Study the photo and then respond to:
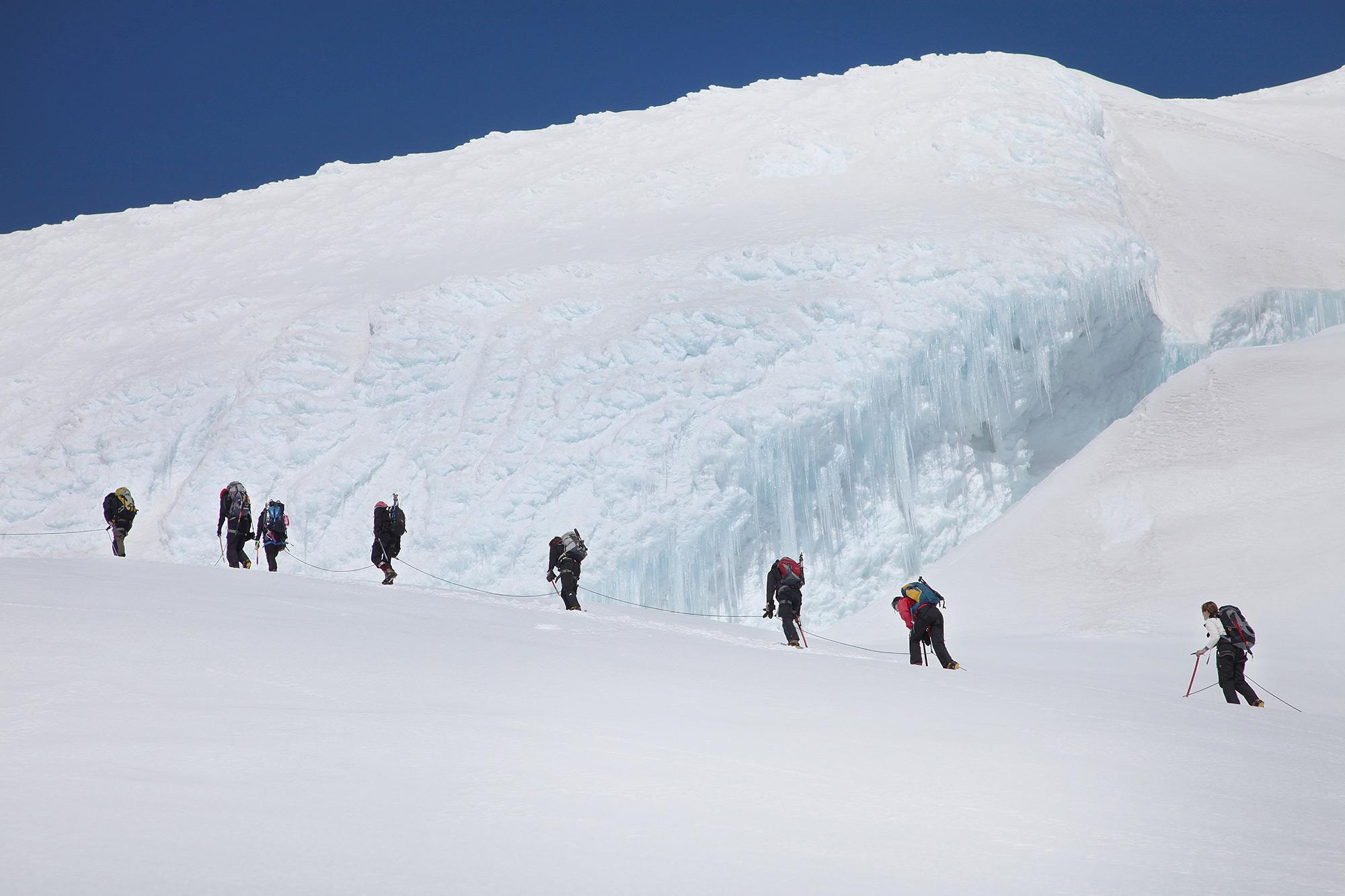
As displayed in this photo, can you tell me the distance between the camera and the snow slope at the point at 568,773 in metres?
3.48

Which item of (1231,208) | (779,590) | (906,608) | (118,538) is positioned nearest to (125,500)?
(118,538)

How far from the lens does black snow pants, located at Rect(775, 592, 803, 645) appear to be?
11.1 meters

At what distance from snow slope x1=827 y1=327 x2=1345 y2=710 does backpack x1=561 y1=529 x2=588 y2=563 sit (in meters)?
5.13

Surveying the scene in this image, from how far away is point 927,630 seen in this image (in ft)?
36.2

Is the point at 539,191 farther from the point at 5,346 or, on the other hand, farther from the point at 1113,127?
the point at 1113,127

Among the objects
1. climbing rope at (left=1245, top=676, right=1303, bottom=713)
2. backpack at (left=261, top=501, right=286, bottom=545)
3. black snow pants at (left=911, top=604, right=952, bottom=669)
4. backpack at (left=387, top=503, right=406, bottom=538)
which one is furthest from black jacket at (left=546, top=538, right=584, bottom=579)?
climbing rope at (left=1245, top=676, right=1303, bottom=713)

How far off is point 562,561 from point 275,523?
3.91 meters

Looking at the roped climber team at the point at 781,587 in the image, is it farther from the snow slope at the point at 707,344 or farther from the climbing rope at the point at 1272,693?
the snow slope at the point at 707,344

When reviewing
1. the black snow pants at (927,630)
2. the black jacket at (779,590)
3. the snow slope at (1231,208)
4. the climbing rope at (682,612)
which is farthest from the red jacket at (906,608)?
the snow slope at (1231,208)

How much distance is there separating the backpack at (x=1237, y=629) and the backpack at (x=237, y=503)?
11.2 m

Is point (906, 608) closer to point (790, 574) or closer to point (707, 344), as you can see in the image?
A: point (790, 574)

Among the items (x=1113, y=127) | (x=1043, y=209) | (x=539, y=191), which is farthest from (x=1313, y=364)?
(x=539, y=191)

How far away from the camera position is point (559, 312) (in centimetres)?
2116

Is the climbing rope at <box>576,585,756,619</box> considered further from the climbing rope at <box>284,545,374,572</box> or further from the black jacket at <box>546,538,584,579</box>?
the black jacket at <box>546,538,584,579</box>
